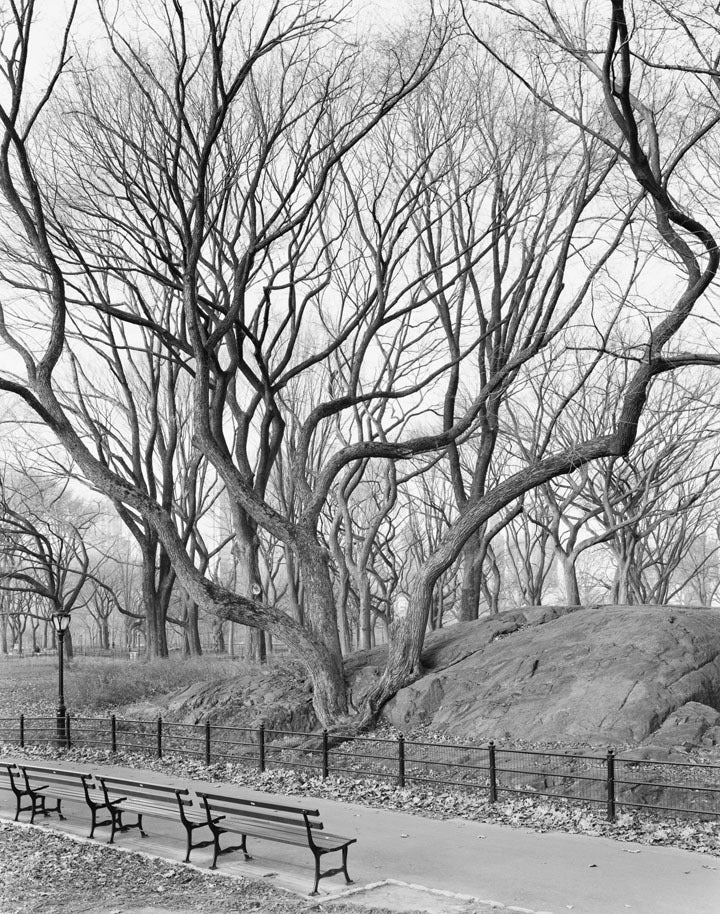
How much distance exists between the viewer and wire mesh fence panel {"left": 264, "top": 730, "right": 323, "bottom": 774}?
47.2 feet

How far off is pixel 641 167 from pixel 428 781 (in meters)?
9.20

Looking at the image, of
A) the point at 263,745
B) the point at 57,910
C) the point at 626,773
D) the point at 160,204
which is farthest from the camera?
the point at 160,204

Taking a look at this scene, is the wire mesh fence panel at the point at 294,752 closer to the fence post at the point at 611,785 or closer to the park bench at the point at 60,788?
the park bench at the point at 60,788

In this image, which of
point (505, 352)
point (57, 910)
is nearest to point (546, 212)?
point (505, 352)

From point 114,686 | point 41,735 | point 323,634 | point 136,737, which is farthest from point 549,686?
point 114,686

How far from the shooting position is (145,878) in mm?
8914

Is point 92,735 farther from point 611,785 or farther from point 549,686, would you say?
point 611,785

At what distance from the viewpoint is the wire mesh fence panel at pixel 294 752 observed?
14383mm

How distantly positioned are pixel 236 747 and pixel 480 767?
6.69 meters

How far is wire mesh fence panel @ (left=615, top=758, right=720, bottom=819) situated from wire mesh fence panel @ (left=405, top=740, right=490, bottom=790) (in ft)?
6.26

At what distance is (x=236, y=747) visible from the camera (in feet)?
55.4

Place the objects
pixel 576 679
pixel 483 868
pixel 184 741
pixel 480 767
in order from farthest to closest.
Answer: pixel 184 741
pixel 576 679
pixel 480 767
pixel 483 868

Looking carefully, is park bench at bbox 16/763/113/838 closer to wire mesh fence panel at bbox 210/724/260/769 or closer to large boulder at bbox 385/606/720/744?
wire mesh fence panel at bbox 210/724/260/769

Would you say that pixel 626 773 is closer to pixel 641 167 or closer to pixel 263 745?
pixel 263 745
